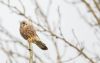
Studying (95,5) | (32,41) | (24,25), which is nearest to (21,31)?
(24,25)

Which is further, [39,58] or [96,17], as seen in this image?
[39,58]

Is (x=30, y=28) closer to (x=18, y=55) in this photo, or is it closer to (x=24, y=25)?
(x=24, y=25)

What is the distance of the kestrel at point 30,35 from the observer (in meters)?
3.33

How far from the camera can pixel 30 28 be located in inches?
137

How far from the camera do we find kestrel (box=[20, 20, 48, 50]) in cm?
333

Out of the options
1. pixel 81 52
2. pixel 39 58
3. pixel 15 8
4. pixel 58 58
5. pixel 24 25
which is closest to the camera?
pixel 24 25

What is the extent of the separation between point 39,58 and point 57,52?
63cm

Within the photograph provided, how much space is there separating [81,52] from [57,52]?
1.08 m

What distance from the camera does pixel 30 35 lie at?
3.43 m

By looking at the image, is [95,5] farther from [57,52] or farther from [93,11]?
[57,52]

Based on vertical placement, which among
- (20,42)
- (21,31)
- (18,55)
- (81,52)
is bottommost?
(18,55)

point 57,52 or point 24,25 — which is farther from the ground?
point 24,25

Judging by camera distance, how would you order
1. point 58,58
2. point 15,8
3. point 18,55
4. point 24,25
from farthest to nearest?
point 18,55 < point 58,58 < point 15,8 < point 24,25

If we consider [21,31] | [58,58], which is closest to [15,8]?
[58,58]
